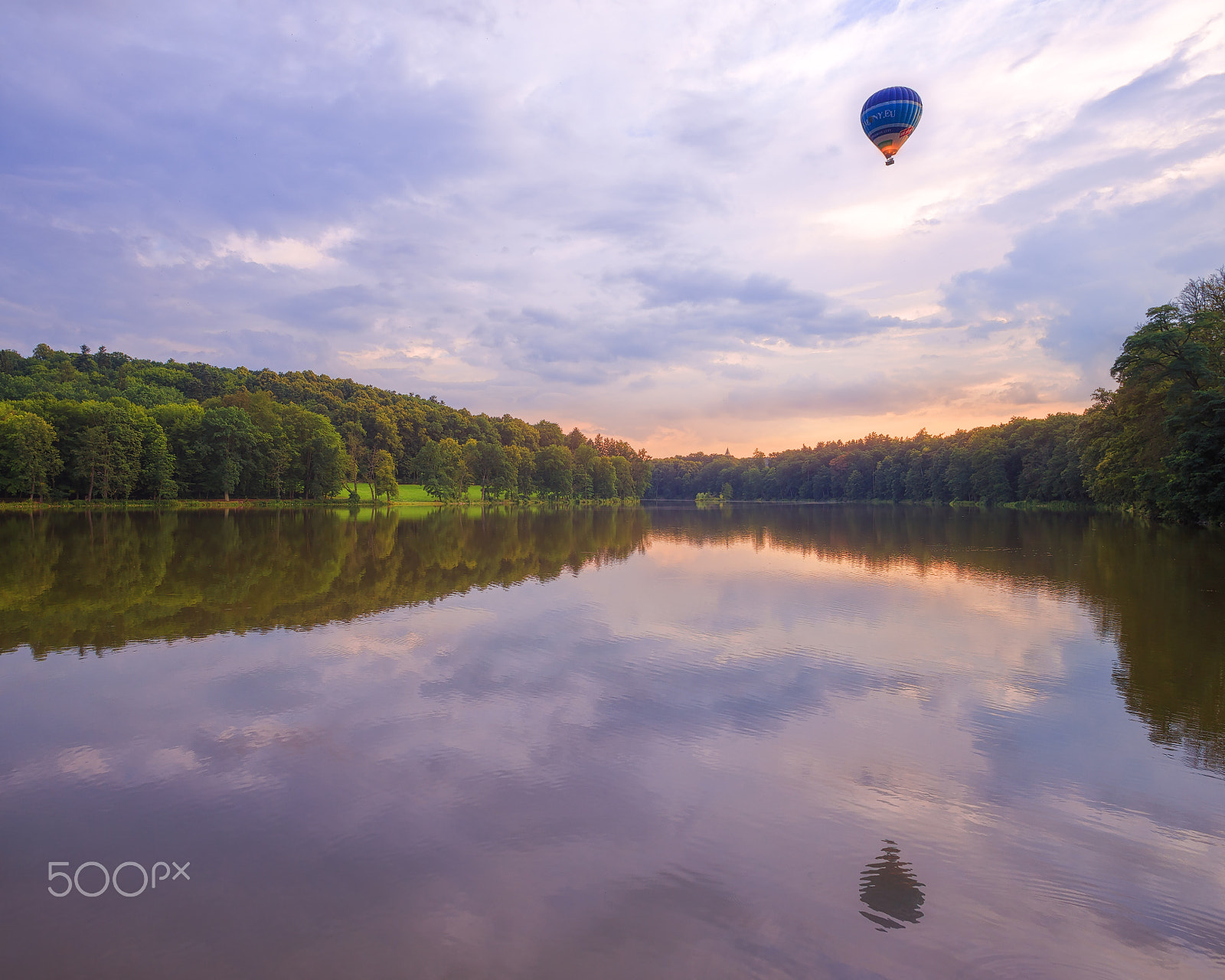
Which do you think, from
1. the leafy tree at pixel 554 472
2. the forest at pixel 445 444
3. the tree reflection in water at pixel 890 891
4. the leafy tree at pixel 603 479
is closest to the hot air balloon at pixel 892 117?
the forest at pixel 445 444

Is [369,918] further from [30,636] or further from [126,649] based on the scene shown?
[30,636]

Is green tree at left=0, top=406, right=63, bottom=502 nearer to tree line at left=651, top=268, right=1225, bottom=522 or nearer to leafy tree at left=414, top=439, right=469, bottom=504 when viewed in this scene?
leafy tree at left=414, top=439, right=469, bottom=504

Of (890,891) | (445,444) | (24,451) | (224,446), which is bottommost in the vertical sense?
(890,891)

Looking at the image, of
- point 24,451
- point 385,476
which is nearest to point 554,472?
point 385,476

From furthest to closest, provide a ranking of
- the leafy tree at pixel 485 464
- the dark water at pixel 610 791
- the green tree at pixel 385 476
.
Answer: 1. the leafy tree at pixel 485 464
2. the green tree at pixel 385 476
3. the dark water at pixel 610 791

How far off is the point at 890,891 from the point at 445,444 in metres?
85.5

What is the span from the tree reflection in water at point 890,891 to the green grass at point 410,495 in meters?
74.9

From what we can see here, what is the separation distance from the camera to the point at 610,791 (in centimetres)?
560

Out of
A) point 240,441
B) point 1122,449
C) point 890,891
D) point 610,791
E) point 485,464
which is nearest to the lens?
point 890,891

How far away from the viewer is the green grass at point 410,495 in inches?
3088

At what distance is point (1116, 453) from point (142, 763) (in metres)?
49.7

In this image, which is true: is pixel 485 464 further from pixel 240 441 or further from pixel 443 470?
pixel 240 441

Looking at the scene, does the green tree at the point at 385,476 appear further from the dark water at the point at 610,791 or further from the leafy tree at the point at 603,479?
the dark water at the point at 610,791

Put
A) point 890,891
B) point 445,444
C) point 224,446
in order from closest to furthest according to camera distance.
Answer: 1. point 890,891
2. point 224,446
3. point 445,444
